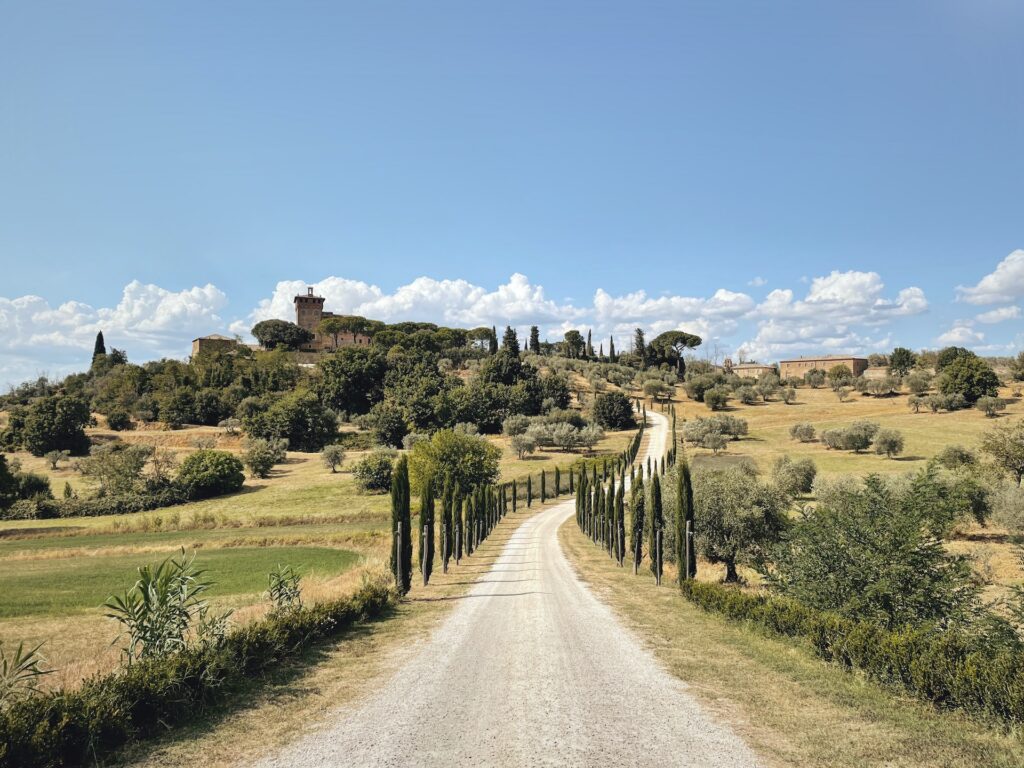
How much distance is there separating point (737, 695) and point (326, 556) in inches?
1154

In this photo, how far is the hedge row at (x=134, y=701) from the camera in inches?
251

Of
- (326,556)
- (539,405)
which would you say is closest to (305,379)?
(539,405)

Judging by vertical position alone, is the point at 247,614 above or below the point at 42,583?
above

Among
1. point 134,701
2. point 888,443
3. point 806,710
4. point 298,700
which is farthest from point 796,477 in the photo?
point 134,701

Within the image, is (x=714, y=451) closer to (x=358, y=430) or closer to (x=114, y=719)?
(x=358, y=430)

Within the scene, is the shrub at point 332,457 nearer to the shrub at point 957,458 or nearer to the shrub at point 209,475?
the shrub at point 209,475

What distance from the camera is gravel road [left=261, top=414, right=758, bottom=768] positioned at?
6.89m

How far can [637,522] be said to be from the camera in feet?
91.6

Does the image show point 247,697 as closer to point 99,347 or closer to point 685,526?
point 685,526

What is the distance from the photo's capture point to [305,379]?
122625 millimetres

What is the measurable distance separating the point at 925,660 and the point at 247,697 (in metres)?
10.4

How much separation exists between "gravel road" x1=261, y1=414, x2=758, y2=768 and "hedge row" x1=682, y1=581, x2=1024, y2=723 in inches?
134

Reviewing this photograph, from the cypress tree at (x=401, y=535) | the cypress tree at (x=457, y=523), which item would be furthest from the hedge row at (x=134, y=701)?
the cypress tree at (x=457, y=523)

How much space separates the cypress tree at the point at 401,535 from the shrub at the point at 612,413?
269 ft
